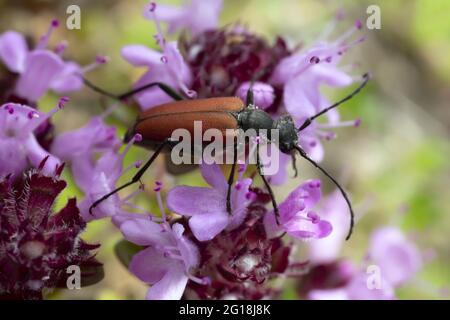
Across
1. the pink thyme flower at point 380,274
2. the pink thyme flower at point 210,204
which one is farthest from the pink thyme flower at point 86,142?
the pink thyme flower at point 380,274

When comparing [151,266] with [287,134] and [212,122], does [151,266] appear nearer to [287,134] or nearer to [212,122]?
[212,122]

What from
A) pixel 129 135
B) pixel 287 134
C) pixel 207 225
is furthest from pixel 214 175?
pixel 129 135

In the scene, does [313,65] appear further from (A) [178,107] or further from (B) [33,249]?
(B) [33,249]

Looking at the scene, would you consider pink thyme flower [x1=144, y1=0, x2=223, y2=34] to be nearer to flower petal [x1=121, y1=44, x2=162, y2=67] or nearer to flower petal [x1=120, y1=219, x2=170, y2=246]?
flower petal [x1=121, y1=44, x2=162, y2=67]

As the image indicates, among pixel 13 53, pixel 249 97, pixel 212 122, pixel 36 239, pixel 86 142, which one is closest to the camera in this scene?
pixel 36 239

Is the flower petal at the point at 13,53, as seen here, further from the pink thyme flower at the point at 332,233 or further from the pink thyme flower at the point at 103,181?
the pink thyme flower at the point at 332,233

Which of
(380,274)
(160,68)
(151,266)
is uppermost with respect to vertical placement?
(160,68)

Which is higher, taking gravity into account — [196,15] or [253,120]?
[196,15]

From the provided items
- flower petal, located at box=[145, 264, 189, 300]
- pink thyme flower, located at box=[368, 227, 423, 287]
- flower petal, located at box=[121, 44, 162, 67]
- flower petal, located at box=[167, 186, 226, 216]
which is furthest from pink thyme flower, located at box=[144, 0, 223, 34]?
pink thyme flower, located at box=[368, 227, 423, 287]
